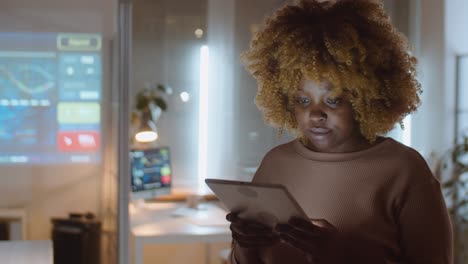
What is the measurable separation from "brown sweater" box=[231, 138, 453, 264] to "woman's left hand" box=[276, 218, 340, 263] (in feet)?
0.12

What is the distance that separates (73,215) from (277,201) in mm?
2453

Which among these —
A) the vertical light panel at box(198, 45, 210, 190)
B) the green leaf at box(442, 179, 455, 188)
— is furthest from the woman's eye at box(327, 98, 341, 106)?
the green leaf at box(442, 179, 455, 188)

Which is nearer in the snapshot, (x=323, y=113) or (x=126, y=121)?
(x=323, y=113)

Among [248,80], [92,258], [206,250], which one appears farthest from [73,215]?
[248,80]

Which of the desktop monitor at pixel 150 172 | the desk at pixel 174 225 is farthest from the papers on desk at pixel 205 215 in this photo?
the desktop monitor at pixel 150 172

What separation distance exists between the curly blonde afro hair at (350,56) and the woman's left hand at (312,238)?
251 mm

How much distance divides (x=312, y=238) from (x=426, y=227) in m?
0.22

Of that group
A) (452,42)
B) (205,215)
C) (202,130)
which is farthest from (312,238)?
(452,42)

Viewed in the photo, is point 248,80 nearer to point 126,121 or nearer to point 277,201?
point 126,121

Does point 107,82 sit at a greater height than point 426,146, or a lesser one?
greater

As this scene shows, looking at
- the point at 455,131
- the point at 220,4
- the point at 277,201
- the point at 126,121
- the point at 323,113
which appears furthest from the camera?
the point at 455,131

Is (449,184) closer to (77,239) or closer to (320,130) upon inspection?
(77,239)

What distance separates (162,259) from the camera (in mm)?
3977

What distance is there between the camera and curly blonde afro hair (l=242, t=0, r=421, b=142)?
1384mm
